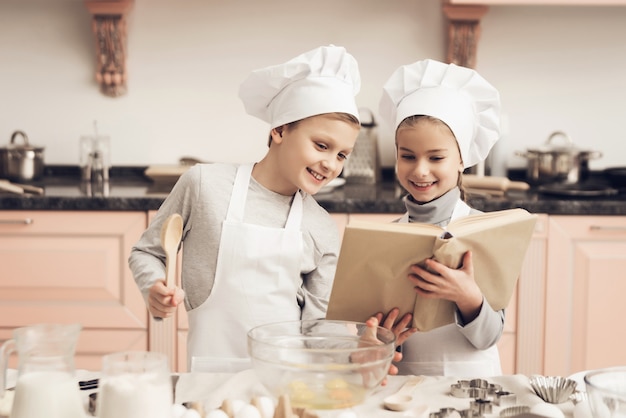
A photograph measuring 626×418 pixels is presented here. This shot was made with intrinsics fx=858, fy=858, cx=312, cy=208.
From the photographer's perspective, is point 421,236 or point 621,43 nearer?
point 421,236

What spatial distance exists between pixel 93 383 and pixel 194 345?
1.23 ft

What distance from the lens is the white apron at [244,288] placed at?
1.60 metres

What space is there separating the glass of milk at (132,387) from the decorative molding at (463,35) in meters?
2.28

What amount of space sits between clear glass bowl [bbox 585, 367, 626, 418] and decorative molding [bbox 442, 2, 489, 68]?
2.08 meters

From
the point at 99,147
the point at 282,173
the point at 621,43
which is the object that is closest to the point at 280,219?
the point at 282,173

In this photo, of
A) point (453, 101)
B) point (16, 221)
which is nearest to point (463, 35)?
point (453, 101)

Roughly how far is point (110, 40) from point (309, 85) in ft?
5.28

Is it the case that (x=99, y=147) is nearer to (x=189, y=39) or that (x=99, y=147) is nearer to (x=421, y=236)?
(x=189, y=39)

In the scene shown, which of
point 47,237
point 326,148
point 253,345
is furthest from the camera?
point 47,237

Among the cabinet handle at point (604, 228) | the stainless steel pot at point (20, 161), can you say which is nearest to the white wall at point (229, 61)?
the stainless steel pot at point (20, 161)

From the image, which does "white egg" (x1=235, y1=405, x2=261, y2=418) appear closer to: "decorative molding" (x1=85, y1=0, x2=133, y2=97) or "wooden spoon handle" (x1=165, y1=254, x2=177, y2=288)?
"wooden spoon handle" (x1=165, y1=254, x2=177, y2=288)

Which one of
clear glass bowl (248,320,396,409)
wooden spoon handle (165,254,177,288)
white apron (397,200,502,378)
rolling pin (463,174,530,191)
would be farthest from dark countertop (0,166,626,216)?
clear glass bowl (248,320,396,409)

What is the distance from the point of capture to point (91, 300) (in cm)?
263

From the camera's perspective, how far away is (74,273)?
103 inches
